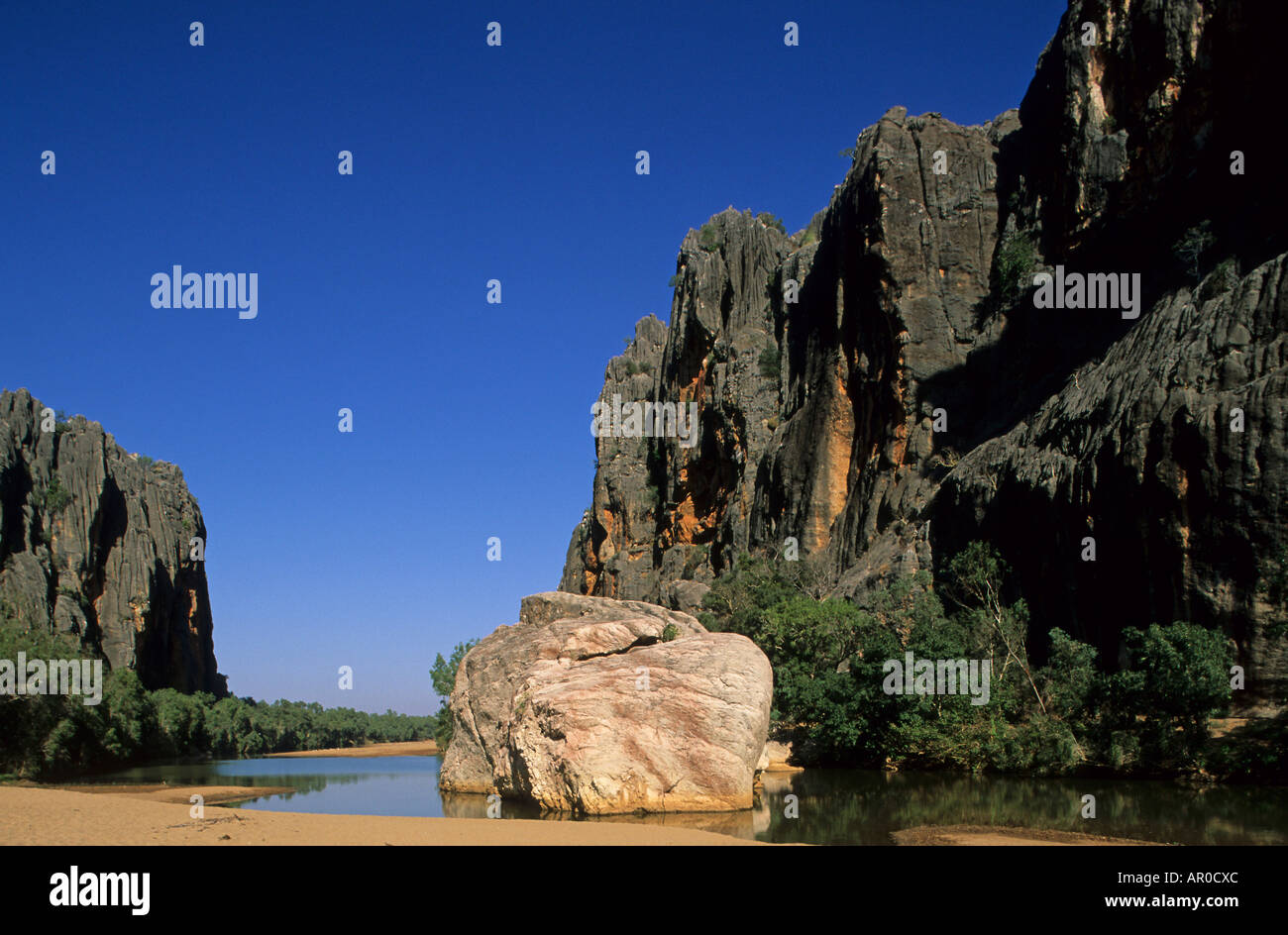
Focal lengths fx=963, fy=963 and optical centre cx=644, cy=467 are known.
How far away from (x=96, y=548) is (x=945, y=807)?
103484 mm

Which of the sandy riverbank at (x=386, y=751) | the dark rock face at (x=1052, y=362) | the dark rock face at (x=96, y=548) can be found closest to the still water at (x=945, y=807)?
the dark rock face at (x=1052, y=362)

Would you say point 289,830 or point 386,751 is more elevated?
point 289,830

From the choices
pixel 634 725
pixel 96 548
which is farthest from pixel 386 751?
pixel 634 725

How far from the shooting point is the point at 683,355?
81.8 meters

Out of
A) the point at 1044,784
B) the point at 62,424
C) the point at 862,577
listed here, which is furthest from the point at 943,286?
the point at 62,424

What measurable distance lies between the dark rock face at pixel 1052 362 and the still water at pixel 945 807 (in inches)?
228

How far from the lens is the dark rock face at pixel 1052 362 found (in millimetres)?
26531

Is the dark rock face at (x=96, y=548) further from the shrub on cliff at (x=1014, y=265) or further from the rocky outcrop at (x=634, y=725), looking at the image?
the shrub on cliff at (x=1014, y=265)

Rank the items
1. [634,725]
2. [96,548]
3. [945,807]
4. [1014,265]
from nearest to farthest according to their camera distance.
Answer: [945,807], [634,725], [1014,265], [96,548]

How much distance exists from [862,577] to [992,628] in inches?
569

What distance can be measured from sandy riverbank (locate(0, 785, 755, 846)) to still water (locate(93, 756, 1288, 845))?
2.67m

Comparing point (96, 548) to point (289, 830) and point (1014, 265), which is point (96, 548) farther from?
point (289, 830)

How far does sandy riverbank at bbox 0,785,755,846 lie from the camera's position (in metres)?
13.5

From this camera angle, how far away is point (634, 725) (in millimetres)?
20312
